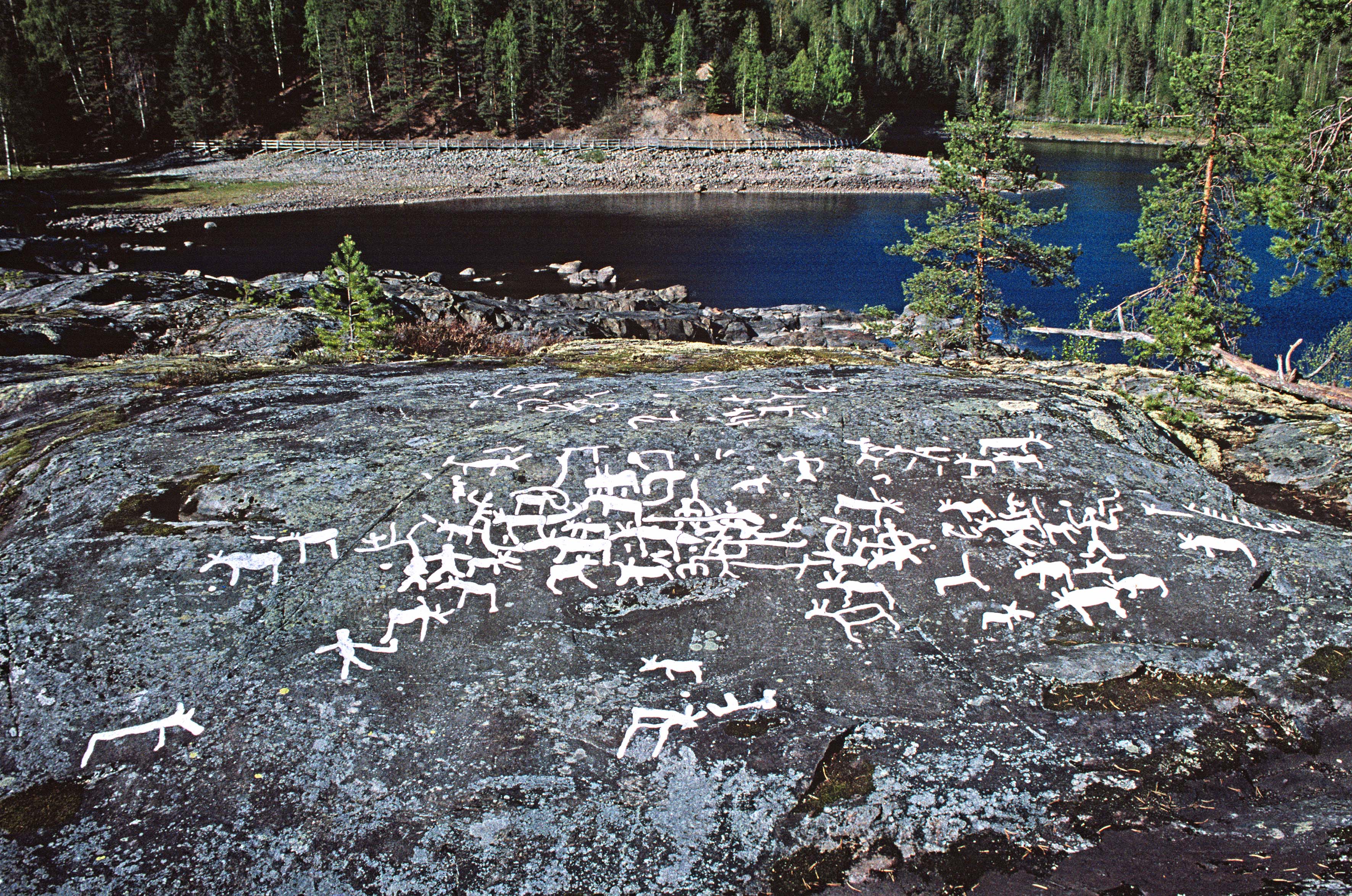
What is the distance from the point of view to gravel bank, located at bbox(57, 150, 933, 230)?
8244 centimetres

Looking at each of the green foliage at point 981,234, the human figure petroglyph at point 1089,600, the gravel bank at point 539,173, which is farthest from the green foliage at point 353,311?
the gravel bank at point 539,173

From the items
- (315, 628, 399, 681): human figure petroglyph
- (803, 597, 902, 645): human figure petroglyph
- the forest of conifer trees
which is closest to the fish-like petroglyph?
(315, 628, 399, 681): human figure petroglyph

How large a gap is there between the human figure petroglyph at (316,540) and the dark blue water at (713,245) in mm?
35734

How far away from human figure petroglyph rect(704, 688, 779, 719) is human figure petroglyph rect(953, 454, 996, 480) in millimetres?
3149

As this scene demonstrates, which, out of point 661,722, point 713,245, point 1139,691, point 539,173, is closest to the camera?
point 661,722

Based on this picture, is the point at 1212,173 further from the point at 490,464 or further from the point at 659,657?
the point at 659,657

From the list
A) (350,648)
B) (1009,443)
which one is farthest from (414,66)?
(350,648)

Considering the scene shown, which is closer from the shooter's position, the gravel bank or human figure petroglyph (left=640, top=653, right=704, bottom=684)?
human figure petroglyph (left=640, top=653, right=704, bottom=684)

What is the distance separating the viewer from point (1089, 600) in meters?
6.12

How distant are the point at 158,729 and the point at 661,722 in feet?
10.2

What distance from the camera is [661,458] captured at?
7391 mm

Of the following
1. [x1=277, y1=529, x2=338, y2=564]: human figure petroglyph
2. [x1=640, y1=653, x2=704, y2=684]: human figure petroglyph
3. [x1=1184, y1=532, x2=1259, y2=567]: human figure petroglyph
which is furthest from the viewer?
[x1=1184, y1=532, x2=1259, y2=567]: human figure petroglyph

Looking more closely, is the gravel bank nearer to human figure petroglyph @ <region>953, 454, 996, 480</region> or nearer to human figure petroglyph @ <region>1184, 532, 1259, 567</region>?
Answer: human figure petroglyph @ <region>953, 454, 996, 480</region>

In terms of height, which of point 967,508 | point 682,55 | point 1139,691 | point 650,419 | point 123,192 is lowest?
point 1139,691
